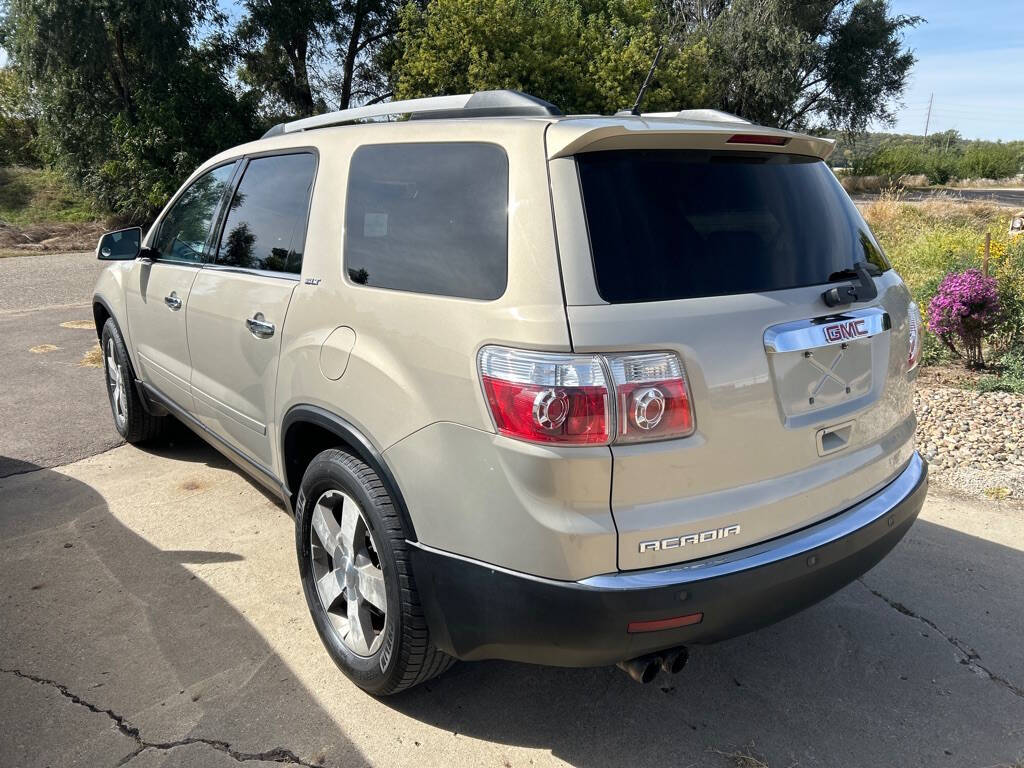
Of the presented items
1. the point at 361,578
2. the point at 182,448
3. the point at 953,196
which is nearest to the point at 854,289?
the point at 361,578

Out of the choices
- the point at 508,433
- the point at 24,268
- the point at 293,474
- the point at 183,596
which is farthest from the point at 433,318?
the point at 24,268

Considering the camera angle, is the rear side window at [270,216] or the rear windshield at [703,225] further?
the rear side window at [270,216]

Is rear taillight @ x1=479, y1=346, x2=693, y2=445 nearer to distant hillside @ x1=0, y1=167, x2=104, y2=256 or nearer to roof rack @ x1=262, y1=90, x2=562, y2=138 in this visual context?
roof rack @ x1=262, y1=90, x2=562, y2=138

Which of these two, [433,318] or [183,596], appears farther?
[183,596]

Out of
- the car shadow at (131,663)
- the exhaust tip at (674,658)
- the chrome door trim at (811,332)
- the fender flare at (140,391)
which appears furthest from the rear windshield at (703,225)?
the fender flare at (140,391)

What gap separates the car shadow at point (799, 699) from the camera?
98.3 inches

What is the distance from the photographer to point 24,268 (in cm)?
1441

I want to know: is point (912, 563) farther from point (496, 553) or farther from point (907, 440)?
point (496, 553)

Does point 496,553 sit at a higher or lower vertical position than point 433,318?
lower

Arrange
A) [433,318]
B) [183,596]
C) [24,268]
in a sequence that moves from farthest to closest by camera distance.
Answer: [24,268] → [183,596] → [433,318]

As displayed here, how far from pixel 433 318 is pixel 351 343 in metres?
0.41

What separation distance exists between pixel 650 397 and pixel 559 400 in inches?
9.2

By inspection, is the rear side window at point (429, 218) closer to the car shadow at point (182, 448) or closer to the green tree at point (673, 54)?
the car shadow at point (182, 448)

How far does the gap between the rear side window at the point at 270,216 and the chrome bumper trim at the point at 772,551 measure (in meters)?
1.73
